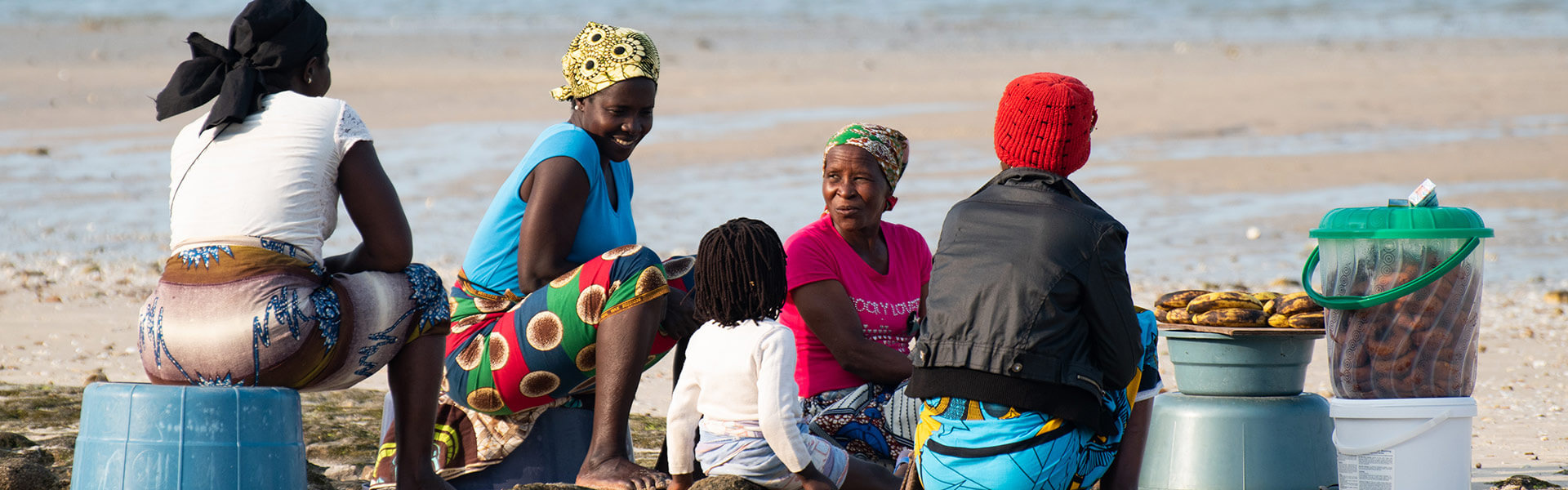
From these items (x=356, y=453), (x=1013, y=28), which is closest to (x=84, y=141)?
(x=356, y=453)

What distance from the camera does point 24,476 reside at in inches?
163

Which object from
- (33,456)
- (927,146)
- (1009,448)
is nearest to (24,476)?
(33,456)

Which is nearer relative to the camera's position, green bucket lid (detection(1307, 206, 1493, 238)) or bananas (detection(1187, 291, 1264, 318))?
green bucket lid (detection(1307, 206, 1493, 238))

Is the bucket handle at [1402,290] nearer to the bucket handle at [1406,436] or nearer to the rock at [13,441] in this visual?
the bucket handle at [1406,436]

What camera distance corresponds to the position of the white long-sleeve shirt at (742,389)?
3.65m

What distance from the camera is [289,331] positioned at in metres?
3.41

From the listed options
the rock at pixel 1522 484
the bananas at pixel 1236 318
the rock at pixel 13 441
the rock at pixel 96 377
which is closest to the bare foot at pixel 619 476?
the bananas at pixel 1236 318

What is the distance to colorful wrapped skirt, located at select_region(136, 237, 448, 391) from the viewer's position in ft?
11.1

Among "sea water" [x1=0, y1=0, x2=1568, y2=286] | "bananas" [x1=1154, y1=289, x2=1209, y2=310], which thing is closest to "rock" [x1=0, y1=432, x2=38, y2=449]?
"bananas" [x1=1154, y1=289, x2=1209, y2=310]

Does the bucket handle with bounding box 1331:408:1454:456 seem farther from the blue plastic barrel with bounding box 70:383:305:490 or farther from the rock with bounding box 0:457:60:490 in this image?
the rock with bounding box 0:457:60:490

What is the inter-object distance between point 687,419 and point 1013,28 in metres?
28.5

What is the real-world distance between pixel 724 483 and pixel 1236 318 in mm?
1574

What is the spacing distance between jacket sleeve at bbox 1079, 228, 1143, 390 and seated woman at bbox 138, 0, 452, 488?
1569 mm

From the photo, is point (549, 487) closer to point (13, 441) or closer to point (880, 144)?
point (880, 144)
